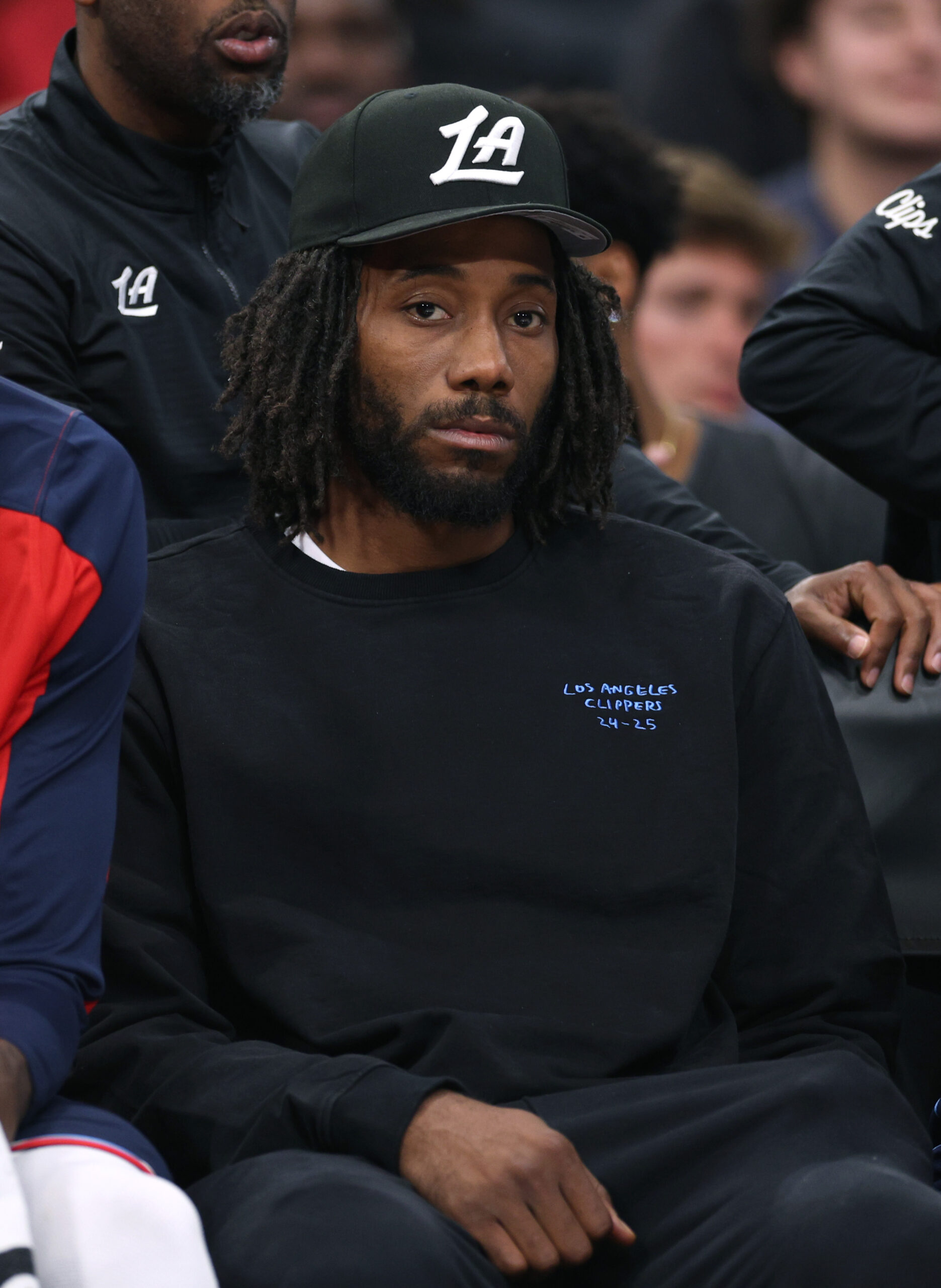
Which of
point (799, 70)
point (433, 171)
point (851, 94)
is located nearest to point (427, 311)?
point (433, 171)

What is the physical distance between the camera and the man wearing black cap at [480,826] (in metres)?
1.62

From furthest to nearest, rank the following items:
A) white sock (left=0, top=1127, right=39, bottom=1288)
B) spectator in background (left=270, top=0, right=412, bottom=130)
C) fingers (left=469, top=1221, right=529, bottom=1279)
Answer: spectator in background (left=270, top=0, right=412, bottom=130) → fingers (left=469, top=1221, right=529, bottom=1279) → white sock (left=0, top=1127, right=39, bottom=1288)

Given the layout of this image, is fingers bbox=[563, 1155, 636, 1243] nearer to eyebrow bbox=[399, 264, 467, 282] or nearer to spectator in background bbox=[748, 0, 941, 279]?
eyebrow bbox=[399, 264, 467, 282]

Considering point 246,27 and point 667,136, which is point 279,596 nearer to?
point 246,27

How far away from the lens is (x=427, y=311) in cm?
200

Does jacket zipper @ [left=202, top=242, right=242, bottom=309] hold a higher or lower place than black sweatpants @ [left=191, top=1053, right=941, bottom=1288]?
higher

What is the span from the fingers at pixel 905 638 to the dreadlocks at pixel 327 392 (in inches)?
14.2

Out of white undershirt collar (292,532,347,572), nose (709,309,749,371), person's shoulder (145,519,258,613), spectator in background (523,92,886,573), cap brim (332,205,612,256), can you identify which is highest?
cap brim (332,205,612,256)

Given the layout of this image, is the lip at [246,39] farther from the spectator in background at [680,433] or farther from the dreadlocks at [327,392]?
the spectator in background at [680,433]

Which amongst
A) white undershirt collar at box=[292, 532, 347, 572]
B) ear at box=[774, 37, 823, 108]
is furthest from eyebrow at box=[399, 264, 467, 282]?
ear at box=[774, 37, 823, 108]

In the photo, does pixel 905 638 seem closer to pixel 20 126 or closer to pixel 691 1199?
pixel 691 1199

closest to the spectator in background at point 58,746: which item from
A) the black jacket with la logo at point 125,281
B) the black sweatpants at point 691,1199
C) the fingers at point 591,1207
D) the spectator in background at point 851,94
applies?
the black sweatpants at point 691,1199

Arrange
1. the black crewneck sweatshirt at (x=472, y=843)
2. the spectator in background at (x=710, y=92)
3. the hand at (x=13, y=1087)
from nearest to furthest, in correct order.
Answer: the hand at (x=13, y=1087) → the black crewneck sweatshirt at (x=472, y=843) → the spectator in background at (x=710, y=92)

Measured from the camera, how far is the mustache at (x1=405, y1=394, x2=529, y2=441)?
1975 mm
